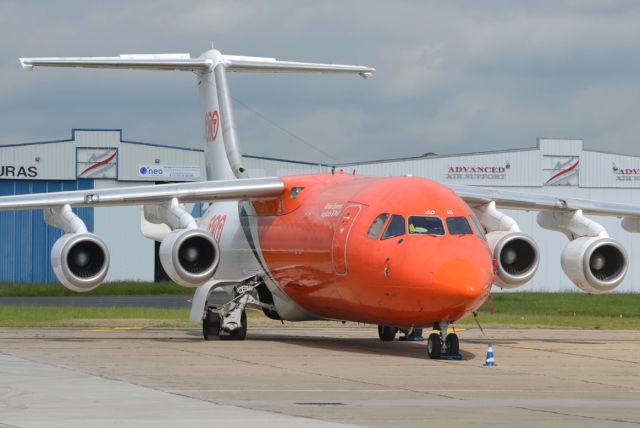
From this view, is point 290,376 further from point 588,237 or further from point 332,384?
point 588,237

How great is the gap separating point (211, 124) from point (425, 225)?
34.8ft

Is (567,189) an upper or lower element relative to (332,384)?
→ upper

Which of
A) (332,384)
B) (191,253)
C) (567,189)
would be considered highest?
(567,189)

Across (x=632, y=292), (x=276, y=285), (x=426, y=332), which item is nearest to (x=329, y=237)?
(x=276, y=285)

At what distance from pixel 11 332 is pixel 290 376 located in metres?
11.6

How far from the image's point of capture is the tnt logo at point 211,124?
95.1 feet

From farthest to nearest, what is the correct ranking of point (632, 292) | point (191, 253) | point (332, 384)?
point (632, 292) → point (191, 253) → point (332, 384)

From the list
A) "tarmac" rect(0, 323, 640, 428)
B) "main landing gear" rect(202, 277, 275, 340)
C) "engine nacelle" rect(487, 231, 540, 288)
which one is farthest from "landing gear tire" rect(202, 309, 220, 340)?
"engine nacelle" rect(487, 231, 540, 288)

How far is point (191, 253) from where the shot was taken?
22.9 metres

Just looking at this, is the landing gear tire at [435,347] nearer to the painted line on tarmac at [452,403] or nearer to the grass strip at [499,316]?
the painted line on tarmac at [452,403]

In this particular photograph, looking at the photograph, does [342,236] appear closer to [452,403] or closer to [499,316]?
[452,403]

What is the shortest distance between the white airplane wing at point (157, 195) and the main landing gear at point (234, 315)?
176cm

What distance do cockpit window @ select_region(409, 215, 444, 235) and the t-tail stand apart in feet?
27.3

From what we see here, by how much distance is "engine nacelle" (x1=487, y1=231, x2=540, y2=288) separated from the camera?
23062 millimetres
